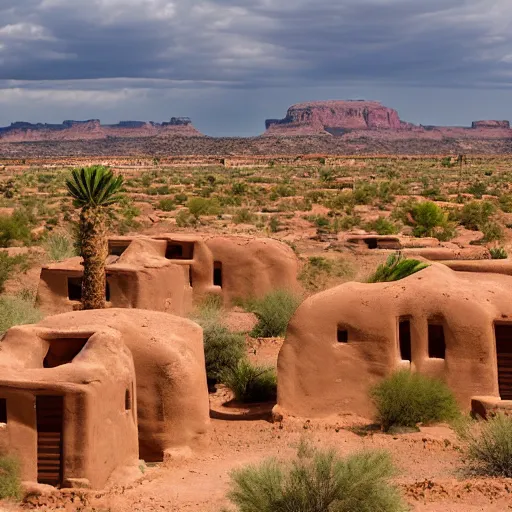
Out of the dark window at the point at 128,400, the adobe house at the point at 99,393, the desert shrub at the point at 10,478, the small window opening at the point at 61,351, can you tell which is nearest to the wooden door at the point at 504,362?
the adobe house at the point at 99,393

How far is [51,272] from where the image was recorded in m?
24.7

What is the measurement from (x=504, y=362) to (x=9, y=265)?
1901 cm

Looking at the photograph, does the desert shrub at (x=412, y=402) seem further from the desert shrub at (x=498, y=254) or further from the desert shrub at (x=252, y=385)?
the desert shrub at (x=498, y=254)

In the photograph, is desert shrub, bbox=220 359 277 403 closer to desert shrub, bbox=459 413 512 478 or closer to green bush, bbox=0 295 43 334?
green bush, bbox=0 295 43 334

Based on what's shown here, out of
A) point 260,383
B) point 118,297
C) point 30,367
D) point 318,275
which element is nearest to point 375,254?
point 318,275

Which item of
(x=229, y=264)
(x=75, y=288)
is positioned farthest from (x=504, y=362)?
(x=75, y=288)

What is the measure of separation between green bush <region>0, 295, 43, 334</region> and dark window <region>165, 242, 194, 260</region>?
5.11 metres

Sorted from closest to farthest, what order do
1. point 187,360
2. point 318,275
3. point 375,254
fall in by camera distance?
point 187,360, point 318,275, point 375,254

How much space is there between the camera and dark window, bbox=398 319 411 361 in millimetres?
16328

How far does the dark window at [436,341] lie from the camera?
16203mm

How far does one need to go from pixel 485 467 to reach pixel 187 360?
4789 millimetres

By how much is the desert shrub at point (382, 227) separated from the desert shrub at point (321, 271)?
860 centimetres

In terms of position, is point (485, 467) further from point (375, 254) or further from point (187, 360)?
point (375, 254)

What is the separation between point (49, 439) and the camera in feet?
41.3
